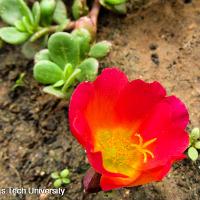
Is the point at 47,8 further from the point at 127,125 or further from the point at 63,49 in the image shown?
the point at 127,125

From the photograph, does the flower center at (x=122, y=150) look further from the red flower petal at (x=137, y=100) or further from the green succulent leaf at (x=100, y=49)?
the green succulent leaf at (x=100, y=49)

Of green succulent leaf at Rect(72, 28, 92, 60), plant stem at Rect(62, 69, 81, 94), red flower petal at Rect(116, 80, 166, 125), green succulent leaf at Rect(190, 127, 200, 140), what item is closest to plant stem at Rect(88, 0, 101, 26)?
green succulent leaf at Rect(72, 28, 92, 60)

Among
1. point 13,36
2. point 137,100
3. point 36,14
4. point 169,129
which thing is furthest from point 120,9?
point 169,129

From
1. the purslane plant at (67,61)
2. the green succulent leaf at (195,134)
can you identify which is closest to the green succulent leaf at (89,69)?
the purslane plant at (67,61)

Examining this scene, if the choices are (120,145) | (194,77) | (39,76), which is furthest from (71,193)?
(194,77)

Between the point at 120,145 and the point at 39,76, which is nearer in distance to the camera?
the point at 120,145

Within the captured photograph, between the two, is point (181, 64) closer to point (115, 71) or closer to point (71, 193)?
point (115, 71)
